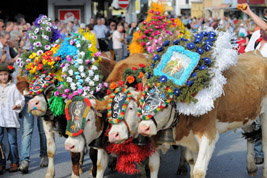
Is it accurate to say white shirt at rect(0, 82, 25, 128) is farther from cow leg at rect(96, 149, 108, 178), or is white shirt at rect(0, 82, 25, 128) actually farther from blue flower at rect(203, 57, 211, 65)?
blue flower at rect(203, 57, 211, 65)

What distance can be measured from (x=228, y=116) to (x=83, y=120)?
186 cm

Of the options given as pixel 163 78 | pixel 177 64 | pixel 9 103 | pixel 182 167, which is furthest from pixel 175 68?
pixel 9 103

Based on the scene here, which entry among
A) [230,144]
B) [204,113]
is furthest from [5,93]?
[230,144]

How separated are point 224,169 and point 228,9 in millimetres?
40868

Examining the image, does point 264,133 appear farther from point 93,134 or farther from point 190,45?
point 93,134

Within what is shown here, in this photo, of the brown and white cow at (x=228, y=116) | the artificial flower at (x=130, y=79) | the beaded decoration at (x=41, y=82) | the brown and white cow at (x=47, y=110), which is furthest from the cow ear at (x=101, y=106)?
the beaded decoration at (x=41, y=82)

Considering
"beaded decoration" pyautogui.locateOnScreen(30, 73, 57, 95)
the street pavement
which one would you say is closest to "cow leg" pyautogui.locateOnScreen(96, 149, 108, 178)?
the street pavement

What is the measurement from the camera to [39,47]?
6.92 m

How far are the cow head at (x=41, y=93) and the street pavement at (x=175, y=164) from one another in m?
1.34

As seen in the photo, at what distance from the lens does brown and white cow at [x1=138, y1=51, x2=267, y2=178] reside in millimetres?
5371

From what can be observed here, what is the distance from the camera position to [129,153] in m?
5.84

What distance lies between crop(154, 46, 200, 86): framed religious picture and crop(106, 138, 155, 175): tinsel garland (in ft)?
3.58

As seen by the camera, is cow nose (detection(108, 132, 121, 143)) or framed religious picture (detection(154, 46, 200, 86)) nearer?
framed religious picture (detection(154, 46, 200, 86))

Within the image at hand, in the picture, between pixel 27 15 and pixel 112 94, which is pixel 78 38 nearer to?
pixel 112 94
